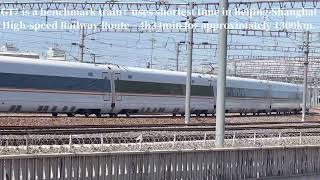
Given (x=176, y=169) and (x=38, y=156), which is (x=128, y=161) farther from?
(x=38, y=156)

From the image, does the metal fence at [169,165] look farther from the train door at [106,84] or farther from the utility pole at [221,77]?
the train door at [106,84]

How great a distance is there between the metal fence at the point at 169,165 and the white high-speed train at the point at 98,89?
18.3 m

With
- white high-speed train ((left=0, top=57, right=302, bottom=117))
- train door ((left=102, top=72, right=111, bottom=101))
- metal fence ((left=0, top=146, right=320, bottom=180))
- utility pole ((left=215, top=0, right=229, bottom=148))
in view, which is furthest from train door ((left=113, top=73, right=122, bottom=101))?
utility pole ((left=215, top=0, right=229, bottom=148))

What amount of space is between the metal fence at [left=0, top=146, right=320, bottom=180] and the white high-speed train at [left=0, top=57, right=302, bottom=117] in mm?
18268

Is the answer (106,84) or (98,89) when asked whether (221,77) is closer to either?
(98,89)

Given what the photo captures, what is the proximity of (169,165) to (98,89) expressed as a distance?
22670 millimetres

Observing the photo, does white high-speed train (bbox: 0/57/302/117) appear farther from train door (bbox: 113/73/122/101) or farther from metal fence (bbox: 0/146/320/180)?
metal fence (bbox: 0/146/320/180)

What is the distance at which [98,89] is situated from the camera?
36.8 metres

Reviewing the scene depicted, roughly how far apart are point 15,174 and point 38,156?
610mm

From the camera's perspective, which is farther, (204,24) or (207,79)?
(207,79)

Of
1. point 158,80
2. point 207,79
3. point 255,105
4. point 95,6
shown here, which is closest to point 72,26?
point 95,6

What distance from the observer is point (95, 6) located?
35969mm

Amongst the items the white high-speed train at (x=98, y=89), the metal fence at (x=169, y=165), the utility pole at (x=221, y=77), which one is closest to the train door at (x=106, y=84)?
the white high-speed train at (x=98, y=89)

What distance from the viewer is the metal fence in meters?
12.3
